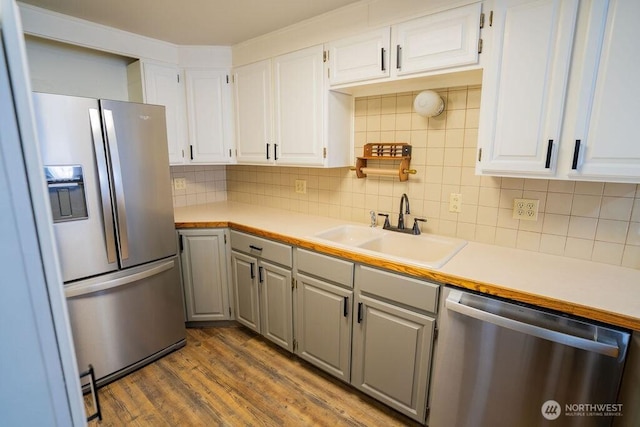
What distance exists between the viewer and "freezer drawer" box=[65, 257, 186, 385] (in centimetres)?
189

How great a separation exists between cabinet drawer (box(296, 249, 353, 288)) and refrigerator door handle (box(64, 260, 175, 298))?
992 mm

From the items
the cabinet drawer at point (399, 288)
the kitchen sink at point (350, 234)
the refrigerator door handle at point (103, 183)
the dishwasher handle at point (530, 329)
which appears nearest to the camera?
the dishwasher handle at point (530, 329)

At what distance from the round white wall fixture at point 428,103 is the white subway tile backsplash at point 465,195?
61 millimetres

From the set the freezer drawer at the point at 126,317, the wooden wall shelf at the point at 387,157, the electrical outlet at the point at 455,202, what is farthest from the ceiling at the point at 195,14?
the freezer drawer at the point at 126,317

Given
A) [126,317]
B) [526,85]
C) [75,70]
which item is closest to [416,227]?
[526,85]

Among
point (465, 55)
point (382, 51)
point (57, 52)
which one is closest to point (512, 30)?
point (465, 55)

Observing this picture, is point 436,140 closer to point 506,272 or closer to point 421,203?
point 421,203

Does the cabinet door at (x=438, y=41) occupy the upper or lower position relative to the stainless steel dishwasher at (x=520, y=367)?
upper

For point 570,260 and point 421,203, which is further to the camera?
point 421,203

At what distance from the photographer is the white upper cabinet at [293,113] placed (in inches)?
86.8

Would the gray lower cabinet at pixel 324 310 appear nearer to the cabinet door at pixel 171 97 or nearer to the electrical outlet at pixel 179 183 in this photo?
the cabinet door at pixel 171 97

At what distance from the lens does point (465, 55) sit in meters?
1.58

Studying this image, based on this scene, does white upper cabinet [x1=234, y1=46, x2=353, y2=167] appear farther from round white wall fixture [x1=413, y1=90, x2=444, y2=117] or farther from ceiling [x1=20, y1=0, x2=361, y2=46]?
round white wall fixture [x1=413, y1=90, x2=444, y2=117]

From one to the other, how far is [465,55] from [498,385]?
1550mm
